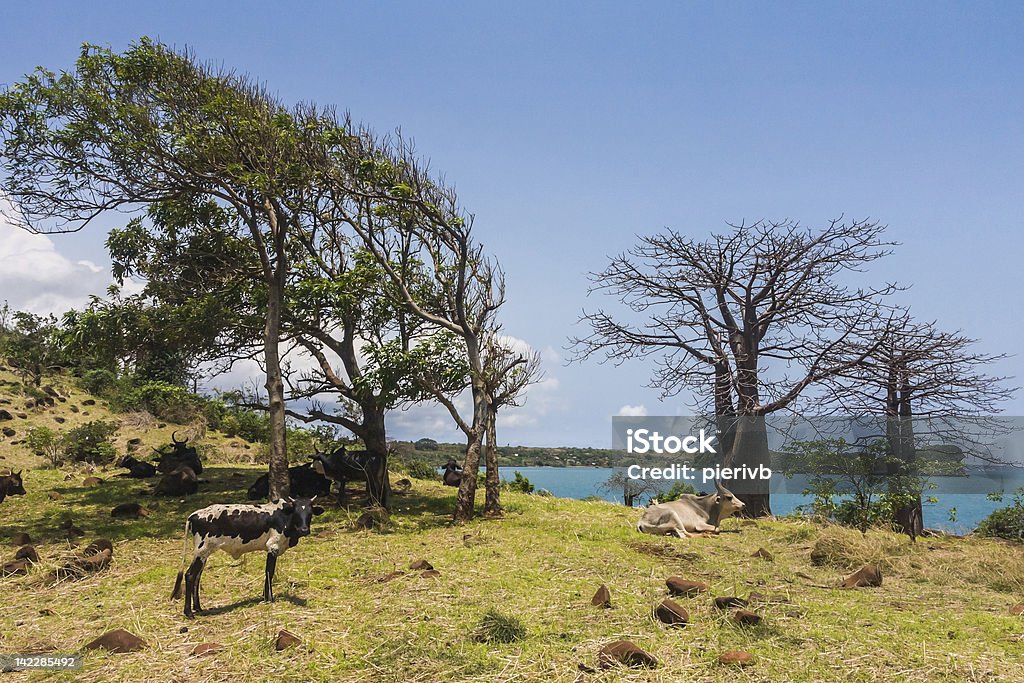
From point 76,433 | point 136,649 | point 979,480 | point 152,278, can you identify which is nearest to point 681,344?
point 979,480

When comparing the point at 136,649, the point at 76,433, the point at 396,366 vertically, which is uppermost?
the point at 396,366

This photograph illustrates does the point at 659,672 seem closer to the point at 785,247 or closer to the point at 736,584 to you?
the point at 736,584

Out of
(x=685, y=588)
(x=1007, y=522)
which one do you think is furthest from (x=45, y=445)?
(x=1007, y=522)

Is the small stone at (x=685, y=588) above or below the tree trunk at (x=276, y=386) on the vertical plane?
below

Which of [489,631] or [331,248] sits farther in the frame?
[331,248]

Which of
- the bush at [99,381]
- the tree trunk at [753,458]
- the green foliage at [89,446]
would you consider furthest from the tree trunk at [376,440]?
the bush at [99,381]

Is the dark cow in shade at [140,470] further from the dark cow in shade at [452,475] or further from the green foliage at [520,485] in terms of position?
the green foliage at [520,485]

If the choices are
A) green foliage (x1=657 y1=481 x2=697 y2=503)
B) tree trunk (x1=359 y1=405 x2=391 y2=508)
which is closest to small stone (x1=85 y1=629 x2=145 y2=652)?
tree trunk (x1=359 y1=405 x2=391 y2=508)

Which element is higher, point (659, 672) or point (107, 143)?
point (107, 143)

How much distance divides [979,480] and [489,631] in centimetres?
1721

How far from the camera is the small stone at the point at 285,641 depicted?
303 inches

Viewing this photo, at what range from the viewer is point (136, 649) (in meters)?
7.84

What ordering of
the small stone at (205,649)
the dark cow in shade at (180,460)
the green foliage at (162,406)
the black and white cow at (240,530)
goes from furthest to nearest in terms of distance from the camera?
the green foliage at (162,406) → the dark cow in shade at (180,460) → the black and white cow at (240,530) → the small stone at (205,649)

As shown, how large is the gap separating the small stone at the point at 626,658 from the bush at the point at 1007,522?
14492 millimetres
